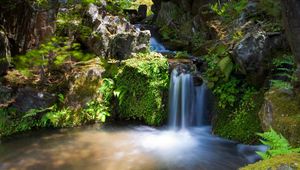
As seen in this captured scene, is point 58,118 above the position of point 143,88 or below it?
below

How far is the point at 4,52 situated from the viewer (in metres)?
8.91

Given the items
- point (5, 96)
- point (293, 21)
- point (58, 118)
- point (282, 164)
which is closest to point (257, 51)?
point (293, 21)

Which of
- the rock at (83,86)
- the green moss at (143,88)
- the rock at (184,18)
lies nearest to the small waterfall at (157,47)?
the rock at (184,18)

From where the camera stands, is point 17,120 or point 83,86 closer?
point 17,120

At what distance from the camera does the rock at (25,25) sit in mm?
9609

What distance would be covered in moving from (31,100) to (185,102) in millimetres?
4176

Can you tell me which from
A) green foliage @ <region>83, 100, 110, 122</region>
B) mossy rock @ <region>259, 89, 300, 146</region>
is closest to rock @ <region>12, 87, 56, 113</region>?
green foliage @ <region>83, 100, 110, 122</region>

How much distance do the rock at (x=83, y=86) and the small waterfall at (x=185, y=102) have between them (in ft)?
6.99

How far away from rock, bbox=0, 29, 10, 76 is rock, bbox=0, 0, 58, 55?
669 millimetres

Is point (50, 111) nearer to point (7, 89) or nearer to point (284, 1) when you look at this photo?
point (7, 89)

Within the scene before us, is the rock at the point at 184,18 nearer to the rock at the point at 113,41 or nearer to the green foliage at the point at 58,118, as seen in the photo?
the rock at the point at 113,41

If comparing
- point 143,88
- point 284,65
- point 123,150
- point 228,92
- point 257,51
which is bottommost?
point 123,150

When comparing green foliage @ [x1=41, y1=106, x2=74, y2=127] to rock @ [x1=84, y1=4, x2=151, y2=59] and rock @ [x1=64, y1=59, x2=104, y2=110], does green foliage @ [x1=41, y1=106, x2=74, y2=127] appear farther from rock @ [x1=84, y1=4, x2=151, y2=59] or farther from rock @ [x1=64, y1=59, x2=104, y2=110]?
rock @ [x1=84, y1=4, x2=151, y2=59]

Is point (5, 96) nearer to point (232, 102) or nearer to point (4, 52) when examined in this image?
point (4, 52)
